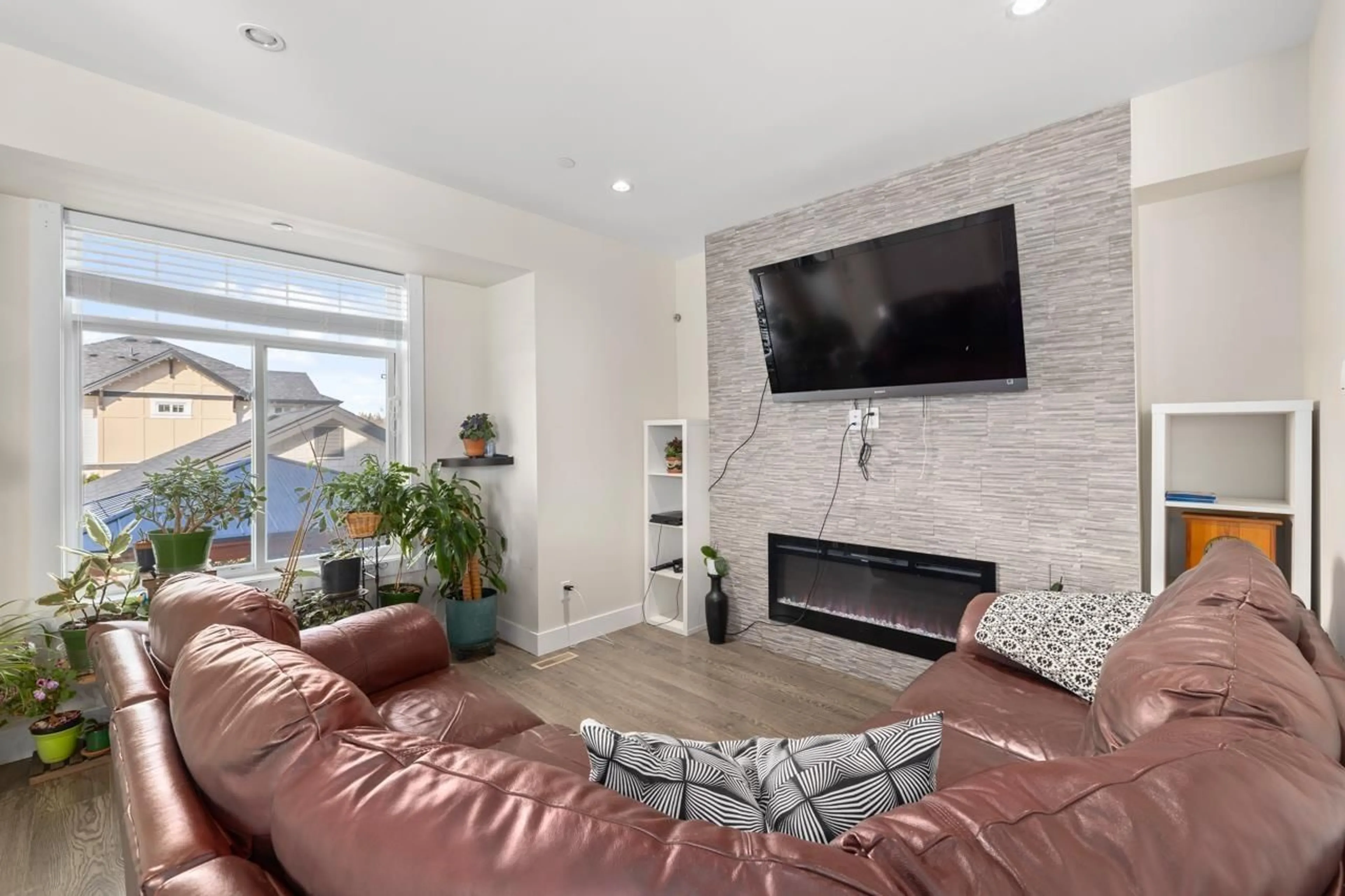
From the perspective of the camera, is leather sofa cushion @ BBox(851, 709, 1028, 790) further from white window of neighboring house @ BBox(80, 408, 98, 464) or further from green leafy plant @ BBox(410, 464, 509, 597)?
white window of neighboring house @ BBox(80, 408, 98, 464)

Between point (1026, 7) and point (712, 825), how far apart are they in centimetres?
227

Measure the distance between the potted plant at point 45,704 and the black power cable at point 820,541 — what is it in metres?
3.04

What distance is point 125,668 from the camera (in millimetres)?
1225

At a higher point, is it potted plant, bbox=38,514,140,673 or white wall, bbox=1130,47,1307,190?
white wall, bbox=1130,47,1307,190

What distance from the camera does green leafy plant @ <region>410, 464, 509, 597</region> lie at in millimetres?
3064

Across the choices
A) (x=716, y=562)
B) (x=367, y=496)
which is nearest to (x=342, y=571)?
(x=367, y=496)

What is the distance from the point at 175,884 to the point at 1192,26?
10.1 ft

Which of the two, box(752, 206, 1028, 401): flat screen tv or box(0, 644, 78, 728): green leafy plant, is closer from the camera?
box(0, 644, 78, 728): green leafy plant

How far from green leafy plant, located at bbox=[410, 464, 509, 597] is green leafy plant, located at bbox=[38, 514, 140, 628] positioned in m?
1.11

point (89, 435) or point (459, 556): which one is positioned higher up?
point (89, 435)

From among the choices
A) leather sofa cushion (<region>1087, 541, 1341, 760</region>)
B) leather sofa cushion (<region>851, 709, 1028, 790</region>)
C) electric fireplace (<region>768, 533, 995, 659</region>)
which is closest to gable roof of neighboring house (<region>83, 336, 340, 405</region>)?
electric fireplace (<region>768, 533, 995, 659</region>)

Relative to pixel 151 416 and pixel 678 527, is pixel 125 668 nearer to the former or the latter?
pixel 151 416

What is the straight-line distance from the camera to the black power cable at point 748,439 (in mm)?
3344

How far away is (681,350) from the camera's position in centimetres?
406
